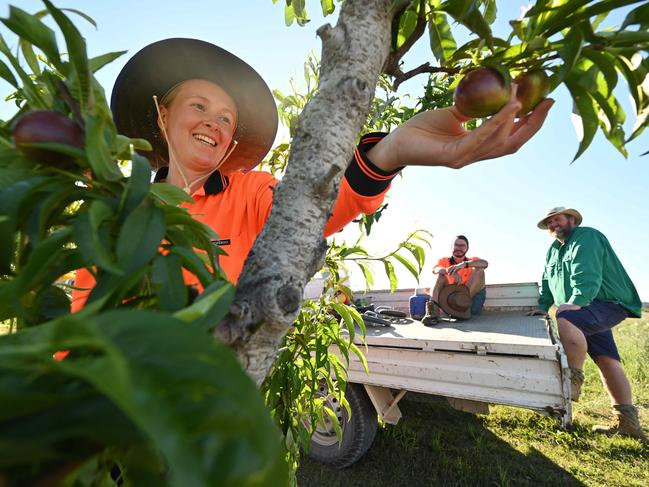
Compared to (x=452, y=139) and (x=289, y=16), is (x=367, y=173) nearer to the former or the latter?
(x=452, y=139)

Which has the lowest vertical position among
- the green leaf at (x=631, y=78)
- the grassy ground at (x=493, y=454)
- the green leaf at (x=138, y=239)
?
the grassy ground at (x=493, y=454)

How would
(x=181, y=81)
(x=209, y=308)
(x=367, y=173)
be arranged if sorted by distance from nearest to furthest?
(x=209, y=308)
(x=367, y=173)
(x=181, y=81)

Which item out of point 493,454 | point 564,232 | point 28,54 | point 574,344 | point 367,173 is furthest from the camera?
point 564,232

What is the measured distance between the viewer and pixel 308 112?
0.70 m

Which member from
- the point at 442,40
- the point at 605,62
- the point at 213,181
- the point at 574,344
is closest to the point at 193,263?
the point at 605,62

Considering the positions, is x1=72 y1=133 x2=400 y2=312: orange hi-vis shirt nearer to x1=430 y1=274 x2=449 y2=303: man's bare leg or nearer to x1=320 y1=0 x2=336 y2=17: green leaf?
x1=320 y1=0 x2=336 y2=17: green leaf

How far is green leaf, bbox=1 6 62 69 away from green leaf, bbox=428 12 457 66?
0.87 metres

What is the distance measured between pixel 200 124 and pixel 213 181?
0.72 ft

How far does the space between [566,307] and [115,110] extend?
446 cm

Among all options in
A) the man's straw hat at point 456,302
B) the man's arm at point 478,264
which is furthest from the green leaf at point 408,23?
the man's arm at point 478,264

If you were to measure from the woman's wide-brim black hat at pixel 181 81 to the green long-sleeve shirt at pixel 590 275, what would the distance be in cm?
393

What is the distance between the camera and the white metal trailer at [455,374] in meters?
2.85

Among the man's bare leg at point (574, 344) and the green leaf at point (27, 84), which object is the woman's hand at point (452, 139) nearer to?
the green leaf at point (27, 84)

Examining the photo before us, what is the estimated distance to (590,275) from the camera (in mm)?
4125
